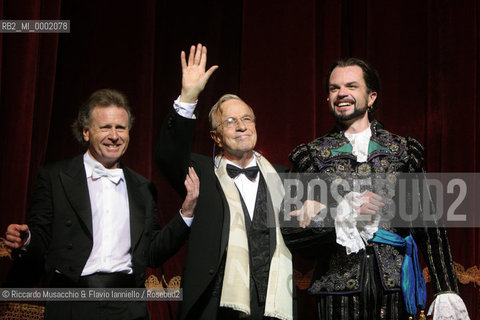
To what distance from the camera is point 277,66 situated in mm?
3746

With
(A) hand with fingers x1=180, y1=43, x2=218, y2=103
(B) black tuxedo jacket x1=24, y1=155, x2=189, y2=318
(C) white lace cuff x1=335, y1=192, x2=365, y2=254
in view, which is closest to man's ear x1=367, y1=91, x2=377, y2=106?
(C) white lace cuff x1=335, y1=192, x2=365, y2=254

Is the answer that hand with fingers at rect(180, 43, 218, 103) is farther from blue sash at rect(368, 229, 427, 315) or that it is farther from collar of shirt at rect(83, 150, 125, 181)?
blue sash at rect(368, 229, 427, 315)

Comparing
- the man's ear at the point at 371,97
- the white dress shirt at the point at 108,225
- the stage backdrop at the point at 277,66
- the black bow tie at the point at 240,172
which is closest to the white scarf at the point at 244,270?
the black bow tie at the point at 240,172

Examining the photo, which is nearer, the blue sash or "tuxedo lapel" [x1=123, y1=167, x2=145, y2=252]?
the blue sash

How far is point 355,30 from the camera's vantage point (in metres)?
3.93

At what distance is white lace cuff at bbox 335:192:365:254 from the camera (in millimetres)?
2531

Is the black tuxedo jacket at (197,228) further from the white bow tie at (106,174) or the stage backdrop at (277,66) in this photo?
the stage backdrop at (277,66)

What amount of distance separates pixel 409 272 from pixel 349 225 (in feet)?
1.01

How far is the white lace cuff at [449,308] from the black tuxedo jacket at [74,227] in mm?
1096

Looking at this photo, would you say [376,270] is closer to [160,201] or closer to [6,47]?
[160,201]

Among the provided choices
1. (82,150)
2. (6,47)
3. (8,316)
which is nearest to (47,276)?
(8,316)

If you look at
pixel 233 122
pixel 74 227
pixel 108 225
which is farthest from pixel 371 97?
pixel 74 227

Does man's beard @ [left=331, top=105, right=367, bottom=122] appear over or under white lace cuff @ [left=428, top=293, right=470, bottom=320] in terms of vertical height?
over

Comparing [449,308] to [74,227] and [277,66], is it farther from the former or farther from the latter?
[277,66]
